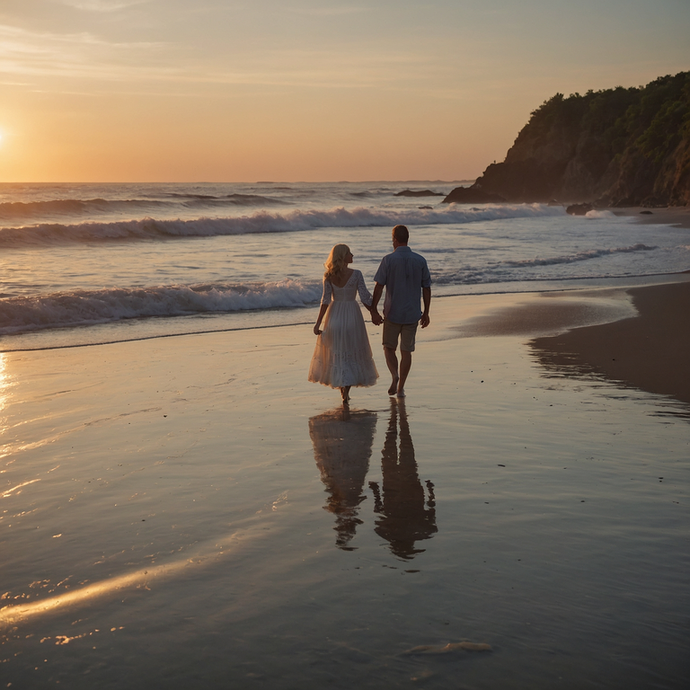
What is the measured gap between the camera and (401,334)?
311 inches

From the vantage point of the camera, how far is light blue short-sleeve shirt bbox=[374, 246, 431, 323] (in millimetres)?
7707

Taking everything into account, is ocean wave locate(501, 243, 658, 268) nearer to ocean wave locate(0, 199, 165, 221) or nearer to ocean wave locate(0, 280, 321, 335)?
ocean wave locate(0, 280, 321, 335)

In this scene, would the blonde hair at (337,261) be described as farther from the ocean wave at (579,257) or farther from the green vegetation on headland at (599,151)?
the green vegetation on headland at (599,151)

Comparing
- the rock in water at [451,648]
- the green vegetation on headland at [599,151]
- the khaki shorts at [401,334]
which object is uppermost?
the green vegetation on headland at [599,151]

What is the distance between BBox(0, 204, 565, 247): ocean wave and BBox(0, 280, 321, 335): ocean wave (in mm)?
15202

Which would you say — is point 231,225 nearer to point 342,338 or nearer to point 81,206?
point 81,206

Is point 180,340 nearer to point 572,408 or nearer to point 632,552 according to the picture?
point 572,408

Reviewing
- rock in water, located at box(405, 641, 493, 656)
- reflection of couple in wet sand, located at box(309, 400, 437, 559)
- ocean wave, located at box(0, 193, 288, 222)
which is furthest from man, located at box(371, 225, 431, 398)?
ocean wave, located at box(0, 193, 288, 222)

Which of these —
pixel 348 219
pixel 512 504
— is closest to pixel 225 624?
pixel 512 504

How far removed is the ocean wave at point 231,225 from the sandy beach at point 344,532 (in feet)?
75.4

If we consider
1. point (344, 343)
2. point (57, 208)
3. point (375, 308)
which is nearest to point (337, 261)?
point (375, 308)

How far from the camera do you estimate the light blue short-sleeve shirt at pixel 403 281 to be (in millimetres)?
7707

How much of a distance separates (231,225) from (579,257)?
21195 mm

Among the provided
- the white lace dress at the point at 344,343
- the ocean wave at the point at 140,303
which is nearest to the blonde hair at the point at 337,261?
the white lace dress at the point at 344,343
